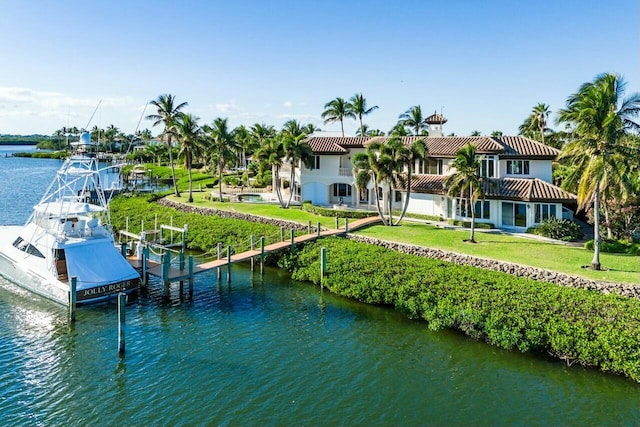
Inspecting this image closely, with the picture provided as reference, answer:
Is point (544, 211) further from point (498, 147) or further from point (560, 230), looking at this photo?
point (498, 147)

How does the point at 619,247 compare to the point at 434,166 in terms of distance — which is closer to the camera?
the point at 619,247

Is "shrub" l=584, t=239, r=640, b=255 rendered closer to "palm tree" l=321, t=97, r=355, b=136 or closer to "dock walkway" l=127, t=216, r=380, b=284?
"dock walkway" l=127, t=216, r=380, b=284

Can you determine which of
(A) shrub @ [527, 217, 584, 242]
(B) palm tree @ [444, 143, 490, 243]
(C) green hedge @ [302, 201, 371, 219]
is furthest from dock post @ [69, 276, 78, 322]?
(A) shrub @ [527, 217, 584, 242]

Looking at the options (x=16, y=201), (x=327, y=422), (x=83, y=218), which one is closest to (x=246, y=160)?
(x=16, y=201)

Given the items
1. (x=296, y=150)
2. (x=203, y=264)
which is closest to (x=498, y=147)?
(x=296, y=150)

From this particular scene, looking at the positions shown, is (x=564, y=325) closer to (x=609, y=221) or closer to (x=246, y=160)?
(x=609, y=221)

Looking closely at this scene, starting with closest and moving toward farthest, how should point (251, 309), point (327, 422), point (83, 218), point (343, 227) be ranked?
point (327, 422)
point (251, 309)
point (83, 218)
point (343, 227)
